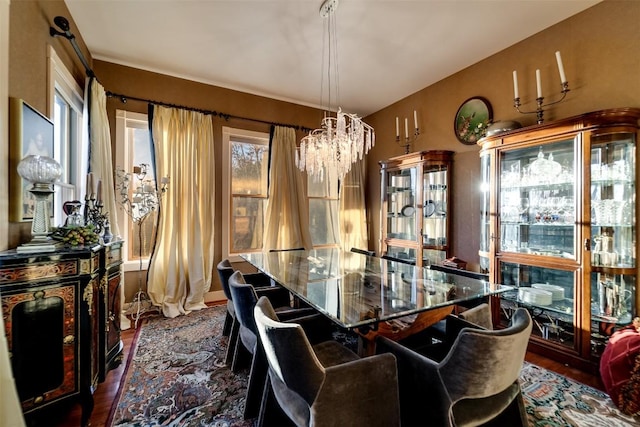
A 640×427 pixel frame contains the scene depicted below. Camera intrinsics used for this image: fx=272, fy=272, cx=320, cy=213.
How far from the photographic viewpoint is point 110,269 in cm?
204

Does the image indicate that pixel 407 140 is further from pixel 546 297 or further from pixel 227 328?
pixel 227 328

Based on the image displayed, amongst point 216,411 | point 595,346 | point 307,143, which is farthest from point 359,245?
point 216,411

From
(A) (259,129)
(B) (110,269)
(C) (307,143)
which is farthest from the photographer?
(A) (259,129)

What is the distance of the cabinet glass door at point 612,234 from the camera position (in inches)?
84.7

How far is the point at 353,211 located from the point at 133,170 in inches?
131

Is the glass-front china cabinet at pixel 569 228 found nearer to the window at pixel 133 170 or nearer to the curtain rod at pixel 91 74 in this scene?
the curtain rod at pixel 91 74

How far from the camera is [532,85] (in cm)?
280

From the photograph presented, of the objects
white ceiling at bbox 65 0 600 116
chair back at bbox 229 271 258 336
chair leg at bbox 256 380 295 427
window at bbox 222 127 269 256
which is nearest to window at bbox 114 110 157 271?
white ceiling at bbox 65 0 600 116

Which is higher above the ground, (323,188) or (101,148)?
(101,148)

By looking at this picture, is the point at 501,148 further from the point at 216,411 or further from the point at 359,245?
the point at 216,411

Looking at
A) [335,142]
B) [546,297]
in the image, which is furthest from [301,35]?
[546,297]

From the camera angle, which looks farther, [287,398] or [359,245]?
[359,245]

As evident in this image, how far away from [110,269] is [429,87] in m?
4.27

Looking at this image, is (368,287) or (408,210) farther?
(408,210)
